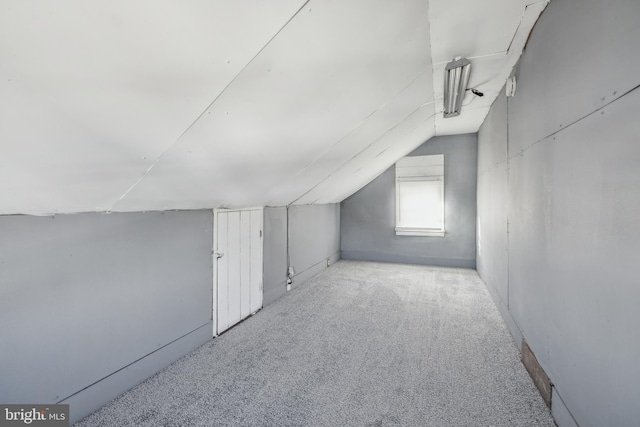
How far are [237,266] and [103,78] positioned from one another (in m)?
2.21

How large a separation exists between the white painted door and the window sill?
3256 millimetres

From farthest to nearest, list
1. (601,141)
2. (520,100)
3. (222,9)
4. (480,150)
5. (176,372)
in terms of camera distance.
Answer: (480,150)
(520,100)
(176,372)
(601,141)
(222,9)

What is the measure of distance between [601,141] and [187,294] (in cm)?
273

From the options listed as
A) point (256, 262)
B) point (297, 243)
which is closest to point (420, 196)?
point (297, 243)

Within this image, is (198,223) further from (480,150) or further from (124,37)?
(480,150)

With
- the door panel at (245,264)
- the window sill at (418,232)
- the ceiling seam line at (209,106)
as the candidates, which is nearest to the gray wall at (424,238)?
the window sill at (418,232)

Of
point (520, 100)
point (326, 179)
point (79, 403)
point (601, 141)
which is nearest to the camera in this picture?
point (601, 141)

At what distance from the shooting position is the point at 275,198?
10.9 ft

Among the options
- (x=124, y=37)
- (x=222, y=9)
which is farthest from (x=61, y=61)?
(x=222, y=9)

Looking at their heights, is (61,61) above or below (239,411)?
above

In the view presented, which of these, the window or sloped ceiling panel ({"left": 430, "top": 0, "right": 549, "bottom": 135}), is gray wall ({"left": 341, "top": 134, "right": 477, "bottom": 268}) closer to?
the window

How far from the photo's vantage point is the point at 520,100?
2.33m

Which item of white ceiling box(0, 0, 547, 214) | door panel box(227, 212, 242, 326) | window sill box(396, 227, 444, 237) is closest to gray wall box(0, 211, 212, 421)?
white ceiling box(0, 0, 547, 214)

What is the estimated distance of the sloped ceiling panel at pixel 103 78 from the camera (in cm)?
81
